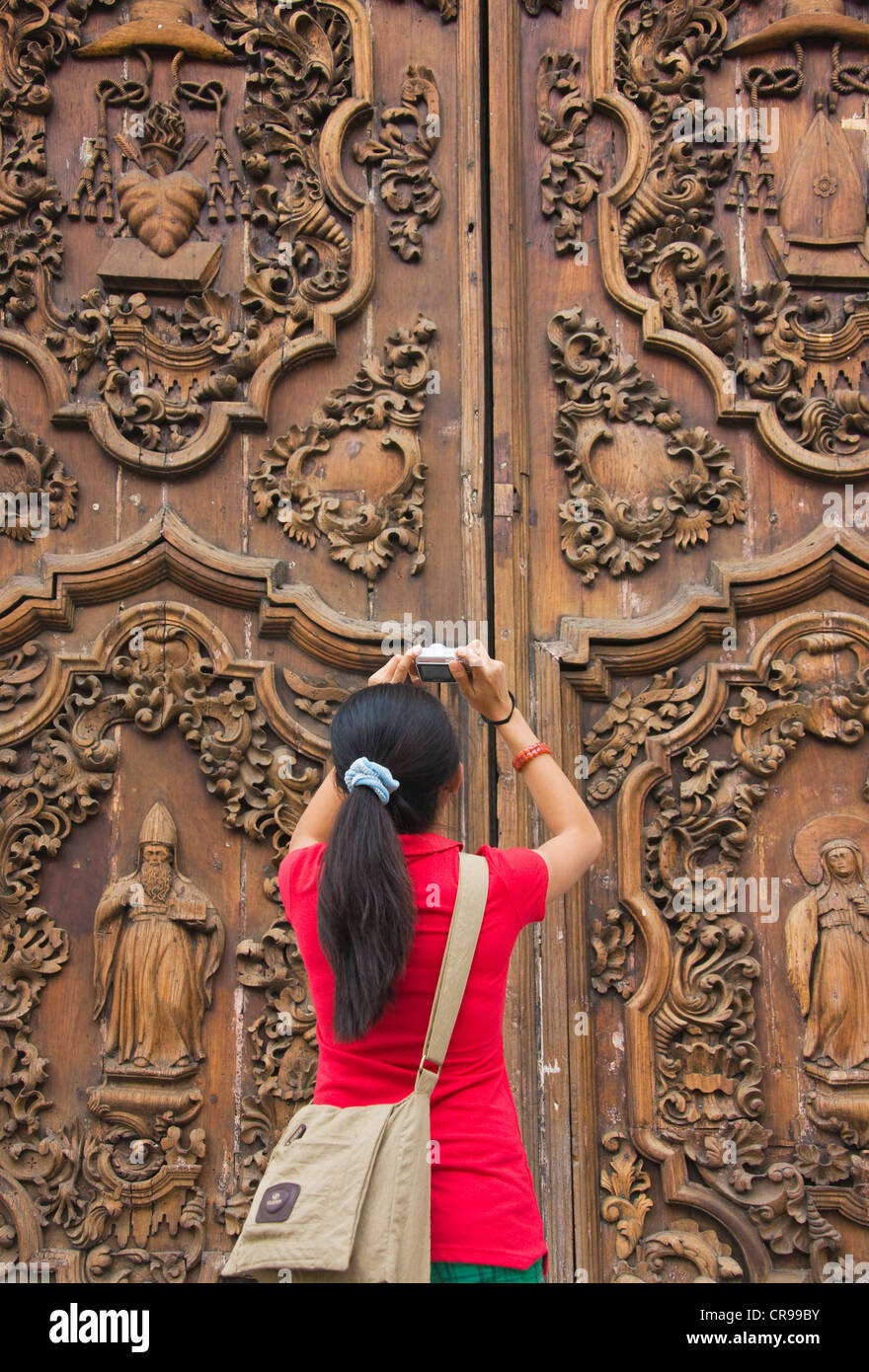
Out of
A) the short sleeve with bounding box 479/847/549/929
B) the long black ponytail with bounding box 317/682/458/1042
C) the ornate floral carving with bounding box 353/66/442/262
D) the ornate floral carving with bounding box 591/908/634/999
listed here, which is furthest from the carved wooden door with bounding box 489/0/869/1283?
the long black ponytail with bounding box 317/682/458/1042

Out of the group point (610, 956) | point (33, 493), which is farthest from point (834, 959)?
point (33, 493)

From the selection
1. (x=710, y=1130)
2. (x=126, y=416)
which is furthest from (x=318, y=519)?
(x=710, y=1130)

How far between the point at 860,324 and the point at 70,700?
1965 mm

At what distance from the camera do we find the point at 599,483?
291 cm

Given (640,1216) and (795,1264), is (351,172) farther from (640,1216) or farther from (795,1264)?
(795,1264)

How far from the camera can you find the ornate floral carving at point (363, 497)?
283 cm

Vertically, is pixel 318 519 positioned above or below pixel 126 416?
below

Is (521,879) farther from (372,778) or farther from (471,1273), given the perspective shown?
(471,1273)

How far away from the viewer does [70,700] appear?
2.77 m

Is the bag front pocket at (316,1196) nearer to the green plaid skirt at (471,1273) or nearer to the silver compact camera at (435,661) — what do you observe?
the green plaid skirt at (471,1273)

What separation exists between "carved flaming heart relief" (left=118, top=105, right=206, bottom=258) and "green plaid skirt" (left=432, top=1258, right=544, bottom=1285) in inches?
87.9

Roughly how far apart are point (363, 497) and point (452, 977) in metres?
1.51

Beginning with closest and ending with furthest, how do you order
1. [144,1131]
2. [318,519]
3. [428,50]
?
1. [144,1131]
2. [318,519]
3. [428,50]

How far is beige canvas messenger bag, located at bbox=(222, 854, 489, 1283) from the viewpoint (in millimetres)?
1484
